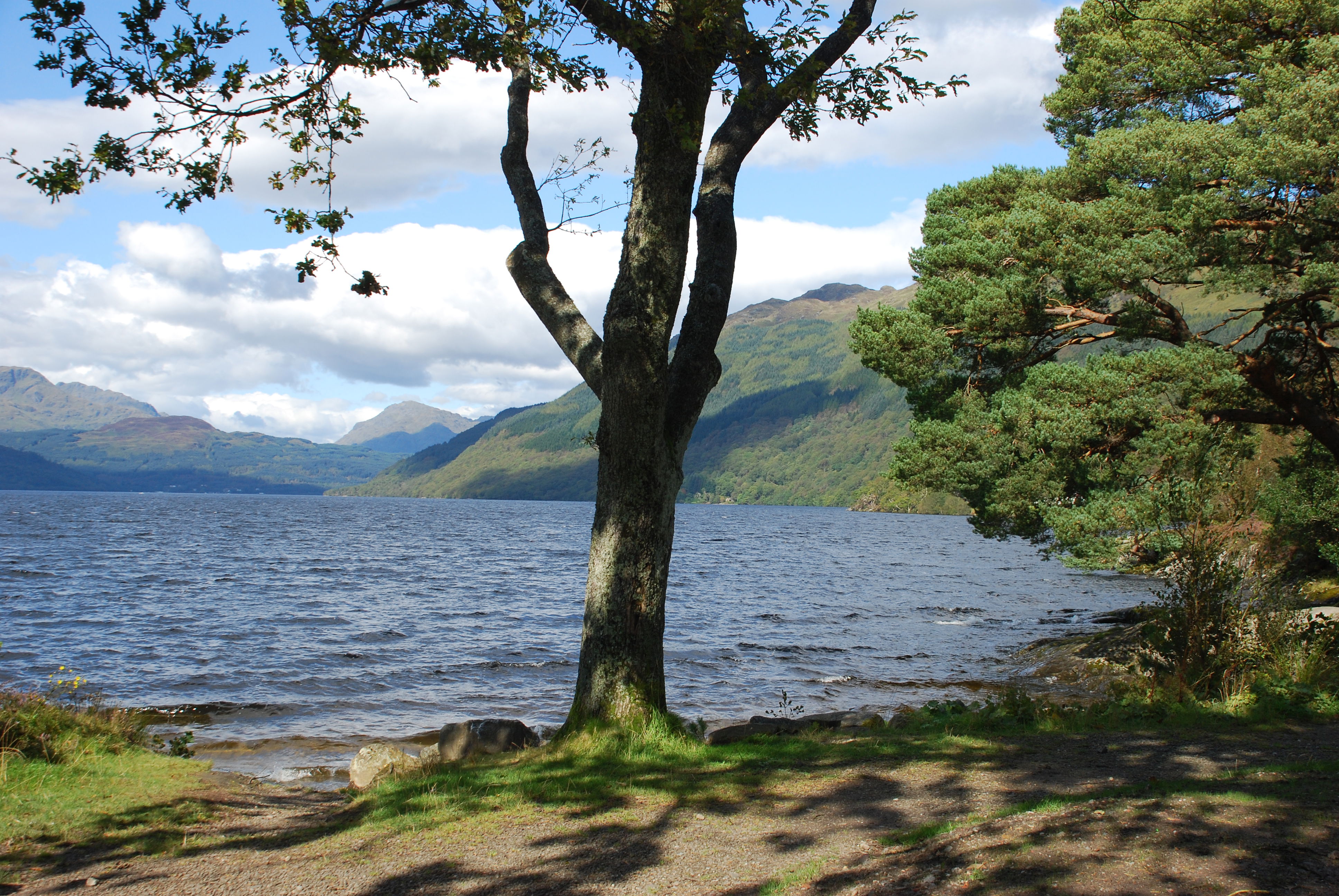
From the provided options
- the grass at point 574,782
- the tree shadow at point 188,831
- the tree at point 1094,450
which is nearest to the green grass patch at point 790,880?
the grass at point 574,782

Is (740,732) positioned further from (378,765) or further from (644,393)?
(644,393)

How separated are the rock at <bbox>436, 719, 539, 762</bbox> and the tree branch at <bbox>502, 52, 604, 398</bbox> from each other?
403 cm

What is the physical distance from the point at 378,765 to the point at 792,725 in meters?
4.41

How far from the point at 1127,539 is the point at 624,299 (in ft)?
44.5

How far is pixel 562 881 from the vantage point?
4227 mm

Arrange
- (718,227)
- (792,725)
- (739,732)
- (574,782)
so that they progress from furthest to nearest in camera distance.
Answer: (792,725) → (739,732) → (718,227) → (574,782)

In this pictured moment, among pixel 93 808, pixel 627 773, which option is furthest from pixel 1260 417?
pixel 93 808

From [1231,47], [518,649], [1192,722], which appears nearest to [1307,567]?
[1231,47]

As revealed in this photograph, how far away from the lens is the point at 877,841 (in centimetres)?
439

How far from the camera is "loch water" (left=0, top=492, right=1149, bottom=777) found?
14.1 metres

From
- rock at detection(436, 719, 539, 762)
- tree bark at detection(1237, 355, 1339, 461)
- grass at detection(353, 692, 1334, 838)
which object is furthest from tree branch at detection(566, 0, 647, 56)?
tree bark at detection(1237, 355, 1339, 461)

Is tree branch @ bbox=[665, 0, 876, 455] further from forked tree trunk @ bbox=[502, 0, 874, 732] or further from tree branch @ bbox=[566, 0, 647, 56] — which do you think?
tree branch @ bbox=[566, 0, 647, 56]

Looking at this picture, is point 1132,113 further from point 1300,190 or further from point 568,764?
point 568,764

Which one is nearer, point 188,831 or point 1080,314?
point 188,831
